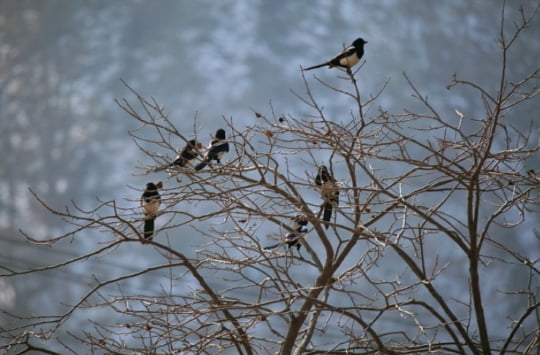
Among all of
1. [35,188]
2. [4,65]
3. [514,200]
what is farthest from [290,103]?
[514,200]

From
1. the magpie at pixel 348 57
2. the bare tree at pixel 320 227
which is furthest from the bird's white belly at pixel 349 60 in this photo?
the bare tree at pixel 320 227

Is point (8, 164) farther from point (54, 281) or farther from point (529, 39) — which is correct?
point (529, 39)

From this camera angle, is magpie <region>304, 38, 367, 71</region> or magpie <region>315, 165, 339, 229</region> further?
magpie <region>304, 38, 367, 71</region>

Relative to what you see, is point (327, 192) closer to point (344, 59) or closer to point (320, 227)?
point (320, 227)

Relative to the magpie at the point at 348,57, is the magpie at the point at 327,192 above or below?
below

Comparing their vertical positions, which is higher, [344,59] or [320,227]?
[344,59]

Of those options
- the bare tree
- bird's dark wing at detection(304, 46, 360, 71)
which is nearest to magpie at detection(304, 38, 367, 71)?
bird's dark wing at detection(304, 46, 360, 71)

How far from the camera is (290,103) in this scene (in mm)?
9125

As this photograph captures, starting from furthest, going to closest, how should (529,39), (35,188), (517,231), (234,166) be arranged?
(35,188), (529,39), (517,231), (234,166)

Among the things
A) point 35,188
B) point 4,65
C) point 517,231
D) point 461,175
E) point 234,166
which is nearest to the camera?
point 461,175

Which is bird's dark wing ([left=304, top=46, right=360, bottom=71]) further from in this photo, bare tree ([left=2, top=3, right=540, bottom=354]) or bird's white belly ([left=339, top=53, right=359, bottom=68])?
bare tree ([left=2, top=3, right=540, bottom=354])

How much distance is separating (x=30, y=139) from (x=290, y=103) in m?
3.44

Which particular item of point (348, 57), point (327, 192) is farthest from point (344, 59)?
point (327, 192)

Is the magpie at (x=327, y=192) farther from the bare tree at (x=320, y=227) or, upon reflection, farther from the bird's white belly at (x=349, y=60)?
the bird's white belly at (x=349, y=60)
